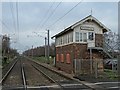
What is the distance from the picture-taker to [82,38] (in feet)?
96.5

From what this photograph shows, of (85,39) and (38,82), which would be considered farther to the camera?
(85,39)

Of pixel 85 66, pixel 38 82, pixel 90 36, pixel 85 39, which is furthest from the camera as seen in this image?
pixel 90 36

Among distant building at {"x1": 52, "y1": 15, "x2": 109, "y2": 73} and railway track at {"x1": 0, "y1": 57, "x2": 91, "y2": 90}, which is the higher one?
distant building at {"x1": 52, "y1": 15, "x2": 109, "y2": 73}

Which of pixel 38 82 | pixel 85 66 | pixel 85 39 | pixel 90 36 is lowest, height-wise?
pixel 38 82

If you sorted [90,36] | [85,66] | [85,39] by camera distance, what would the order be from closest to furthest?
[85,66] < [85,39] < [90,36]

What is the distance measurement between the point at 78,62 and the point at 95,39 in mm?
4030

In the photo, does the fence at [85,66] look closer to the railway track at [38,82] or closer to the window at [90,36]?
the railway track at [38,82]

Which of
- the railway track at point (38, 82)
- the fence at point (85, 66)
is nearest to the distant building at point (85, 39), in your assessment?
the fence at point (85, 66)

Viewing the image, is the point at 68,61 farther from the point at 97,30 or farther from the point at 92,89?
the point at 92,89

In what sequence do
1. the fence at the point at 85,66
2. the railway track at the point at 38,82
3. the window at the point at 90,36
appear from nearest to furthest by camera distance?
the railway track at the point at 38,82
the fence at the point at 85,66
the window at the point at 90,36

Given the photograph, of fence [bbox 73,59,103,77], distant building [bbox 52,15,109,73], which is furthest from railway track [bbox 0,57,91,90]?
distant building [bbox 52,15,109,73]

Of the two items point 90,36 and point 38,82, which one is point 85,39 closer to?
point 90,36

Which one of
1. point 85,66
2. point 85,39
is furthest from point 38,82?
point 85,39

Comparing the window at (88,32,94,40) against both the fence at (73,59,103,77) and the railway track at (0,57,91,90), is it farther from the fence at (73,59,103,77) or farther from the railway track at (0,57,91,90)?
the railway track at (0,57,91,90)
